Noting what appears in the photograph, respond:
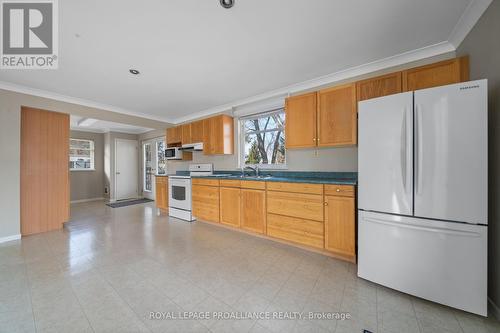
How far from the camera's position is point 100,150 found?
6688mm

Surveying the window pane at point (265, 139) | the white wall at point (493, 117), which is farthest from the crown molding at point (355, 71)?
the white wall at point (493, 117)

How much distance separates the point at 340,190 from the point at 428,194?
81 centimetres

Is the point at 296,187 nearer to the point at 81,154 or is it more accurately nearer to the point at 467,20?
the point at 467,20

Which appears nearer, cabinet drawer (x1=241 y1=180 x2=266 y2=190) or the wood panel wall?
cabinet drawer (x1=241 y1=180 x2=266 y2=190)

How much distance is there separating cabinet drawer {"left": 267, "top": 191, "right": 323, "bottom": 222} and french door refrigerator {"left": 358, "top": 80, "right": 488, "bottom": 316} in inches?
23.8

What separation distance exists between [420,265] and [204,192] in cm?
322

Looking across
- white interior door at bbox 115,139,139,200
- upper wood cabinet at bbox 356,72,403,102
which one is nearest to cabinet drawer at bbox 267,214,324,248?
upper wood cabinet at bbox 356,72,403,102

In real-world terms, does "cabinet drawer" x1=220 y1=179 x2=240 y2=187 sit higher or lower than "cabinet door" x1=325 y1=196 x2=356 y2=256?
higher

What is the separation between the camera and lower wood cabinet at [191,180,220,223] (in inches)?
141

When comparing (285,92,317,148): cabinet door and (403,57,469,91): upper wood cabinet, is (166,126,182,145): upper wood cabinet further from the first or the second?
(403,57,469,91): upper wood cabinet

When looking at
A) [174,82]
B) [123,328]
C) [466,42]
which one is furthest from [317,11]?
[123,328]

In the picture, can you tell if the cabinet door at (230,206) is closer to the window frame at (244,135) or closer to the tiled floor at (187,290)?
the tiled floor at (187,290)

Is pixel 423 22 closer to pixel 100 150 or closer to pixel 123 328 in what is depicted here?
pixel 123 328

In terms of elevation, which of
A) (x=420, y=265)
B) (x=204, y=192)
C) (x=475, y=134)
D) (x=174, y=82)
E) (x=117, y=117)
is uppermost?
(x=174, y=82)
